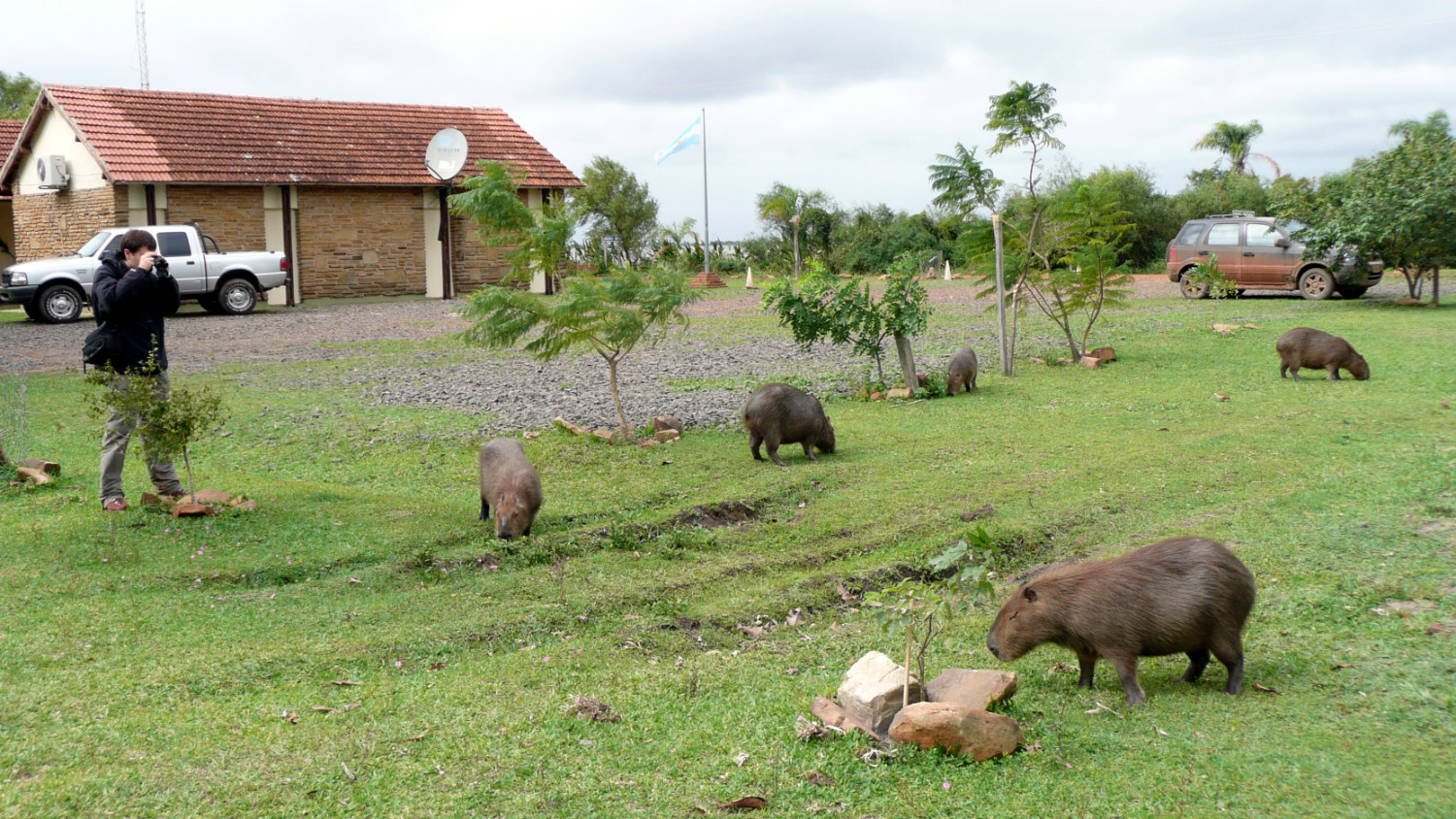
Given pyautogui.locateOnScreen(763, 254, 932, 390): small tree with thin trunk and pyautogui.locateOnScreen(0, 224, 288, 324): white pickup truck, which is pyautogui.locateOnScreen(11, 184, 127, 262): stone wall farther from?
pyautogui.locateOnScreen(763, 254, 932, 390): small tree with thin trunk

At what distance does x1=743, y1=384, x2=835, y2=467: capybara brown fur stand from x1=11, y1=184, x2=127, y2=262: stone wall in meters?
21.5

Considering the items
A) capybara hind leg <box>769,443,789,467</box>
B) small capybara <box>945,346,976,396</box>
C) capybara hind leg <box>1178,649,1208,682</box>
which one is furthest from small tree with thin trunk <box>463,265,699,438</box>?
capybara hind leg <box>1178,649,1208,682</box>

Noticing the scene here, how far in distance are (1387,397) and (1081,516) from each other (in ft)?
20.8

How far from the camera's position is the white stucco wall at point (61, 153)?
25.6m

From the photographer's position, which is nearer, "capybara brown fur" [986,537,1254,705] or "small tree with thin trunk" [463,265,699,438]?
"capybara brown fur" [986,537,1254,705]

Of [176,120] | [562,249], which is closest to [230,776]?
[562,249]

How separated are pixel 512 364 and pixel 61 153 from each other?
58.9 feet

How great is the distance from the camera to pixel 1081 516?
756cm

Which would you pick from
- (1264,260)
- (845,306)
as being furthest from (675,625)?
(1264,260)

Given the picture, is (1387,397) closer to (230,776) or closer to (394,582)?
(394,582)

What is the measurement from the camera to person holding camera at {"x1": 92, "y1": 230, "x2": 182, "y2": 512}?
7.36 metres

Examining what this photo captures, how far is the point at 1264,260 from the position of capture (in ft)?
79.3

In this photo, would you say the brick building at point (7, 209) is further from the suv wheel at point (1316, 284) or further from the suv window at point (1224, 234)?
the suv wheel at point (1316, 284)

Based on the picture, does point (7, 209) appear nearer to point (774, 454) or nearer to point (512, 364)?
point (512, 364)
